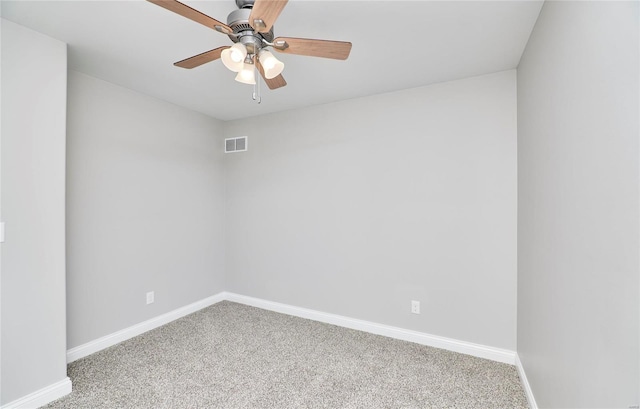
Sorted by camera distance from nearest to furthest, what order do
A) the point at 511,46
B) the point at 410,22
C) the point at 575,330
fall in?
the point at 575,330
the point at 410,22
the point at 511,46

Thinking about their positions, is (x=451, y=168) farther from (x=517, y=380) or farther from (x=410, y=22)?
(x=517, y=380)

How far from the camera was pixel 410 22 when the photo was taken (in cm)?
177

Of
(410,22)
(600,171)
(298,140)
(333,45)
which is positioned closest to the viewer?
(600,171)

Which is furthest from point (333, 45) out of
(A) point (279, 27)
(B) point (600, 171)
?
(B) point (600, 171)

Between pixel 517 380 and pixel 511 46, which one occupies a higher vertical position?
pixel 511 46

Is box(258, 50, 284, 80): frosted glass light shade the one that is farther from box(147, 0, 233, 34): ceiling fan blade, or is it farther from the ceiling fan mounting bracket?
box(147, 0, 233, 34): ceiling fan blade

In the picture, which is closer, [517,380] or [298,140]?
[517,380]

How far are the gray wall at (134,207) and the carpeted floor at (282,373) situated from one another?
0.43m

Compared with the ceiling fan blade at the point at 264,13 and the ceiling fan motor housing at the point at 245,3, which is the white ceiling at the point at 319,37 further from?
the ceiling fan blade at the point at 264,13

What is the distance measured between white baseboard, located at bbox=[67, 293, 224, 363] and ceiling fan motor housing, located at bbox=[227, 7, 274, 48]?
9.04 feet

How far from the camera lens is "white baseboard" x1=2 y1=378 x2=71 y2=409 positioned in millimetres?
1786

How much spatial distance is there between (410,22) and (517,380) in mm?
2598

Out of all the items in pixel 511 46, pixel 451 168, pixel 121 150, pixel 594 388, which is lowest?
pixel 594 388

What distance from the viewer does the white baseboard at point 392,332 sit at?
2.43m
